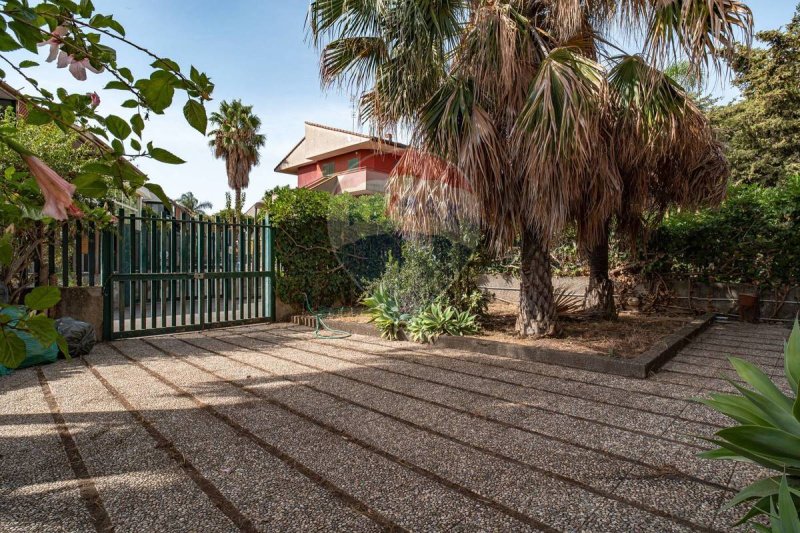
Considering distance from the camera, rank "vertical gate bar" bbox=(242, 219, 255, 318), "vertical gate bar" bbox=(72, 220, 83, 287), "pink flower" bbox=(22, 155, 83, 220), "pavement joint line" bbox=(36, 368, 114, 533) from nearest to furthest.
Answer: "pink flower" bbox=(22, 155, 83, 220) → "pavement joint line" bbox=(36, 368, 114, 533) → "vertical gate bar" bbox=(72, 220, 83, 287) → "vertical gate bar" bbox=(242, 219, 255, 318)

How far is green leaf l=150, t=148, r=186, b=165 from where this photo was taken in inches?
32.4

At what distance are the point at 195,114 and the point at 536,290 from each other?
15.9 feet

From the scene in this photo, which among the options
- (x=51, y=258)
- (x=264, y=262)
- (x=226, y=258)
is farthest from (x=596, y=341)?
(x=51, y=258)

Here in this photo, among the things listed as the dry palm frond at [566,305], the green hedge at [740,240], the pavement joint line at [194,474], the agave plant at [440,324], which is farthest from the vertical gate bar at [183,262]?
the green hedge at [740,240]

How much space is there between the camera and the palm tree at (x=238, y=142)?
21.8 meters

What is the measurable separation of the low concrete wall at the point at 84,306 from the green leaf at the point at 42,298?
559 centimetres

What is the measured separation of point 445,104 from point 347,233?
13.1 ft

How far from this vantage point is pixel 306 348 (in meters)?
5.34

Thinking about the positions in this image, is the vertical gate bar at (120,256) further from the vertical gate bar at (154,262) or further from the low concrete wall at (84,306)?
the vertical gate bar at (154,262)

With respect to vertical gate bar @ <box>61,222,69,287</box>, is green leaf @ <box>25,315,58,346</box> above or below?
below

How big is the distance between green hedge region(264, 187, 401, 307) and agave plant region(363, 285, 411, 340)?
47.6 inches

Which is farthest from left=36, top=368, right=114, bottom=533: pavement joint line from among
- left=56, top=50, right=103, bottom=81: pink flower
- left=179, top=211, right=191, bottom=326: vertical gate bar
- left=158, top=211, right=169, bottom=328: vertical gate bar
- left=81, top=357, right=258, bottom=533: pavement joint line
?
left=179, top=211, right=191, bottom=326: vertical gate bar

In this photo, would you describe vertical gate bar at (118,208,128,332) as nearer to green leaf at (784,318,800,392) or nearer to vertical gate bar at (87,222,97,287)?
vertical gate bar at (87,222,97,287)

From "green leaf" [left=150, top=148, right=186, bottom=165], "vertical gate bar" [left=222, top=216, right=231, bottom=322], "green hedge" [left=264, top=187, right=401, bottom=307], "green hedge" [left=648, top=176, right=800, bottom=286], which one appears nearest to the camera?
"green leaf" [left=150, top=148, right=186, bottom=165]
